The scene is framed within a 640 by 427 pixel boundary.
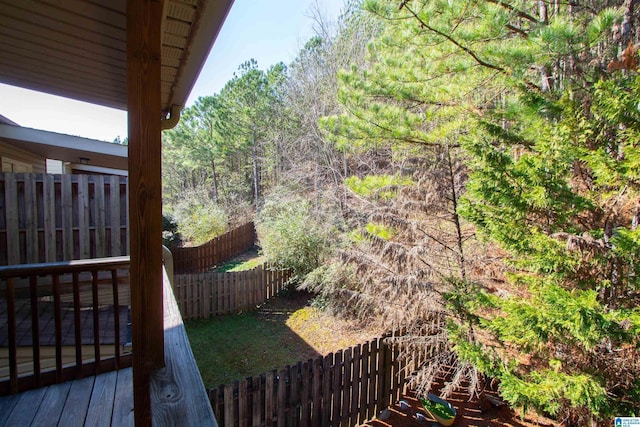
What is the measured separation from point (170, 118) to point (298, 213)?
672 centimetres

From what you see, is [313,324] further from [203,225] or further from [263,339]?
[203,225]

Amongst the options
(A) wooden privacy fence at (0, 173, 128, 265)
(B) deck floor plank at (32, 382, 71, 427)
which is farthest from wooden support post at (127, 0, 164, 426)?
(A) wooden privacy fence at (0, 173, 128, 265)

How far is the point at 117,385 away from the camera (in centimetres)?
223

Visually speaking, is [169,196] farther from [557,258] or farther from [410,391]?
[557,258]

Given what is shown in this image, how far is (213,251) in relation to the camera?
11.9 meters

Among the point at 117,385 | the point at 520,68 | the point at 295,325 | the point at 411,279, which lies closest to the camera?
the point at 117,385

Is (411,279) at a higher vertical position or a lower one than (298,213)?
lower

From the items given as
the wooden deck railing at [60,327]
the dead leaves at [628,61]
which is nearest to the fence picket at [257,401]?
the wooden deck railing at [60,327]

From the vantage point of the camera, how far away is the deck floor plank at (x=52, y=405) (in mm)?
1882

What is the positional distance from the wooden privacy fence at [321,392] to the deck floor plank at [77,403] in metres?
1.11

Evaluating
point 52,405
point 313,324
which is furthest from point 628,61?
point 313,324

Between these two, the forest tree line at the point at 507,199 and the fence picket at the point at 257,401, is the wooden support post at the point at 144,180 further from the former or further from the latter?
the forest tree line at the point at 507,199

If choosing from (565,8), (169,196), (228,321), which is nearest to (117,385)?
(228,321)

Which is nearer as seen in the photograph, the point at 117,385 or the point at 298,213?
the point at 117,385
